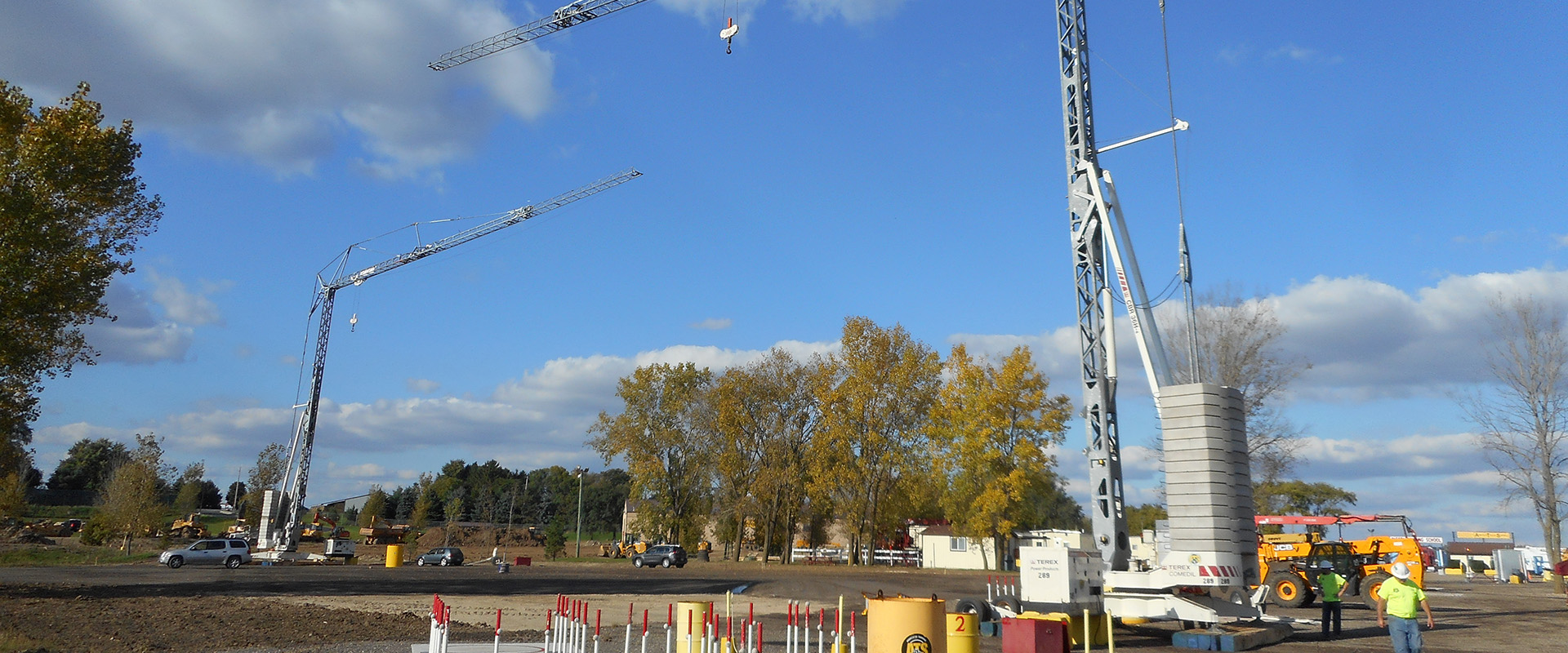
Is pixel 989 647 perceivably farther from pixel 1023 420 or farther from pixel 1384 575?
pixel 1023 420

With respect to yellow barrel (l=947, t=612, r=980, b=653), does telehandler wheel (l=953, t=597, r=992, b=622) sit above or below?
below

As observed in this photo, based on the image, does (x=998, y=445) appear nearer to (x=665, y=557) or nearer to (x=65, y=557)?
A: (x=665, y=557)

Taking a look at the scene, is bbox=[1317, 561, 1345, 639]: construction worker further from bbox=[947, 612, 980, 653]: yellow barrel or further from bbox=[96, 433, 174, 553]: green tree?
bbox=[96, 433, 174, 553]: green tree

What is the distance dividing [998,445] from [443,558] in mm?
34097

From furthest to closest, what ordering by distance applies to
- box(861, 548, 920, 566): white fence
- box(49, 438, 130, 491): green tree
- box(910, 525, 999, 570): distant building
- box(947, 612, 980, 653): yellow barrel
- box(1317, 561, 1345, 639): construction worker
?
box(49, 438, 130, 491): green tree
box(861, 548, 920, 566): white fence
box(910, 525, 999, 570): distant building
box(1317, 561, 1345, 639): construction worker
box(947, 612, 980, 653): yellow barrel

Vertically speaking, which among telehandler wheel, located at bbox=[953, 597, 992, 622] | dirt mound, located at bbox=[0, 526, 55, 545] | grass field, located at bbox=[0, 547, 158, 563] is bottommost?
grass field, located at bbox=[0, 547, 158, 563]

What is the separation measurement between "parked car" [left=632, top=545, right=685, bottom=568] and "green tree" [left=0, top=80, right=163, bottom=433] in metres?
34.4

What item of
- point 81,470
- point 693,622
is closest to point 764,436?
point 693,622

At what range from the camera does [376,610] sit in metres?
23.3

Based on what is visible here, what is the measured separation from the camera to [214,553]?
49.0 metres

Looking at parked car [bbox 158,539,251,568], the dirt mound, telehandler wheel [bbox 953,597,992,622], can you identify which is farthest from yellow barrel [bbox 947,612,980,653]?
the dirt mound

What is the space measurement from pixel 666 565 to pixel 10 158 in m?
39.4

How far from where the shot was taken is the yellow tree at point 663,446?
2502 inches

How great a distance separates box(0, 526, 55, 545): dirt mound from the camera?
195 ft
